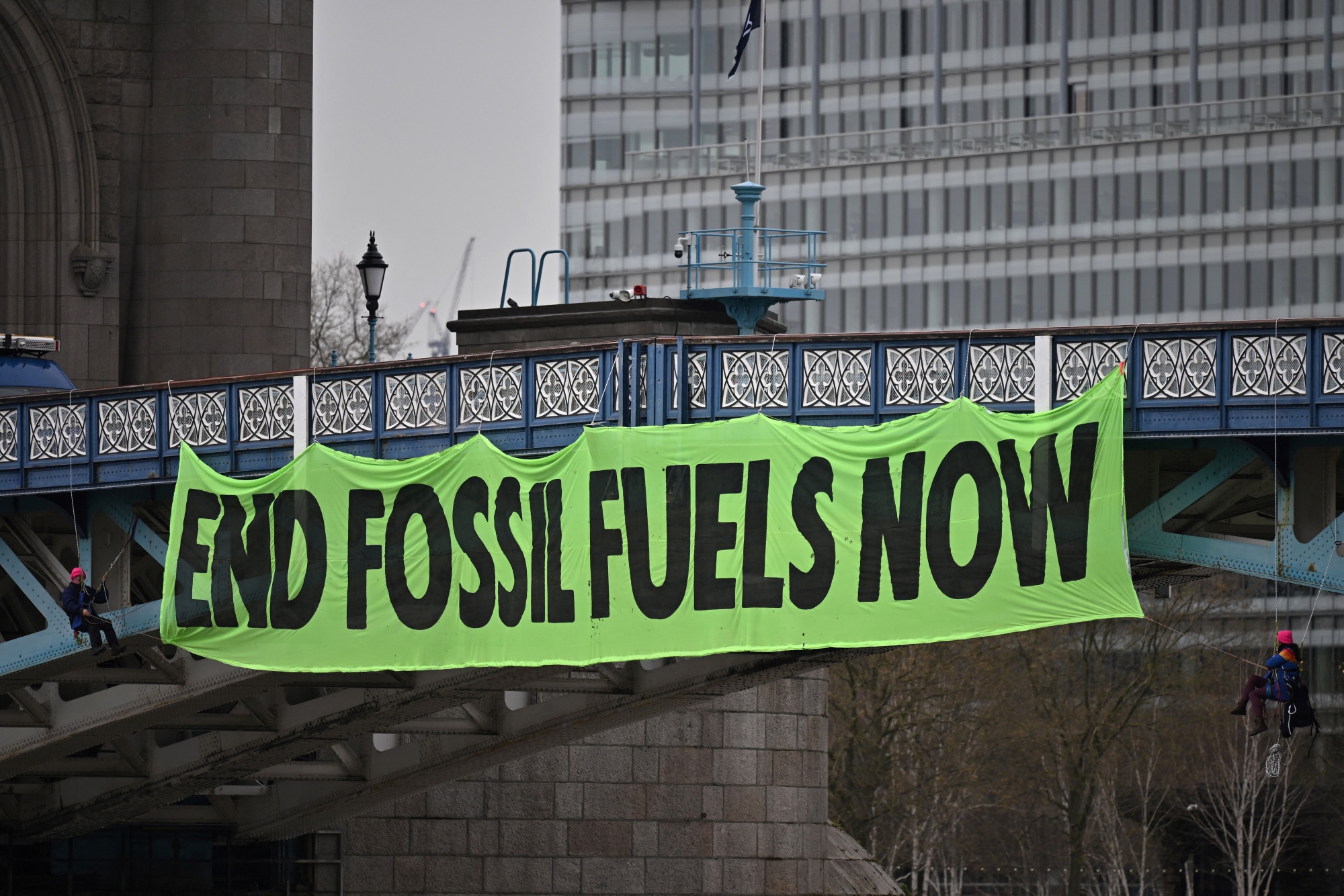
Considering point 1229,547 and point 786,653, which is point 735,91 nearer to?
point 786,653

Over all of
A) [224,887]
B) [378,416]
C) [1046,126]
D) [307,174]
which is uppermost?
[1046,126]

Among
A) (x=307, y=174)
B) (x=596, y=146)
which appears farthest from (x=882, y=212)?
(x=307, y=174)

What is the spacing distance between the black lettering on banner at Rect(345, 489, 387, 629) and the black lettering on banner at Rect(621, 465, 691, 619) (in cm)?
345

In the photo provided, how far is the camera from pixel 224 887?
1811 inches

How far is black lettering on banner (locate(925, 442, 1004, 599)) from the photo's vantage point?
28.9 metres

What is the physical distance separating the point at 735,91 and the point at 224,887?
79967 mm

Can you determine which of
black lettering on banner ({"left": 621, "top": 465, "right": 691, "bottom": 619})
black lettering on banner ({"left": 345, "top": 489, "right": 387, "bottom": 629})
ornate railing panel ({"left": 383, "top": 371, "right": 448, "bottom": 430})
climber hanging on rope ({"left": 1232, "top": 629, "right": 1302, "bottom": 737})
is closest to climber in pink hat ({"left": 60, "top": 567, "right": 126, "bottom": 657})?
black lettering on banner ({"left": 345, "top": 489, "right": 387, "bottom": 629})

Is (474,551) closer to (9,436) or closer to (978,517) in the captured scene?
(978,517)

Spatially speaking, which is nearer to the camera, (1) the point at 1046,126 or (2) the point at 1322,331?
(2) the point at 1322,331

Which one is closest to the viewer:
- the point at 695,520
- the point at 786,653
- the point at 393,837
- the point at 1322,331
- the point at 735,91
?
the point at 1322,331

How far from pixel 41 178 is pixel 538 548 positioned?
52.9ft

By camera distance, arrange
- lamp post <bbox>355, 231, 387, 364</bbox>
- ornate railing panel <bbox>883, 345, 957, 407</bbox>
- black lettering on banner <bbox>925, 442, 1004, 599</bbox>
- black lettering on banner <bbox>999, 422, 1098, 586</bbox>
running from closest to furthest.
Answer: black lettering on banner <bbox>999, 422, 1098, 586</bbox> → black lettering on banner <bbox>925, 442, 1004, 599</bbox> → ornate railing panel <bbox>883, 345, 957, 407</bbox> → lamp post <bbox>355, 231, 387, 364</bbox>

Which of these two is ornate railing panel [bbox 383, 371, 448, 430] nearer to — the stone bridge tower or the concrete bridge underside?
the concrete bridge underside

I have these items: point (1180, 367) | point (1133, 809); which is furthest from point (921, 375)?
point (1133, 809)
